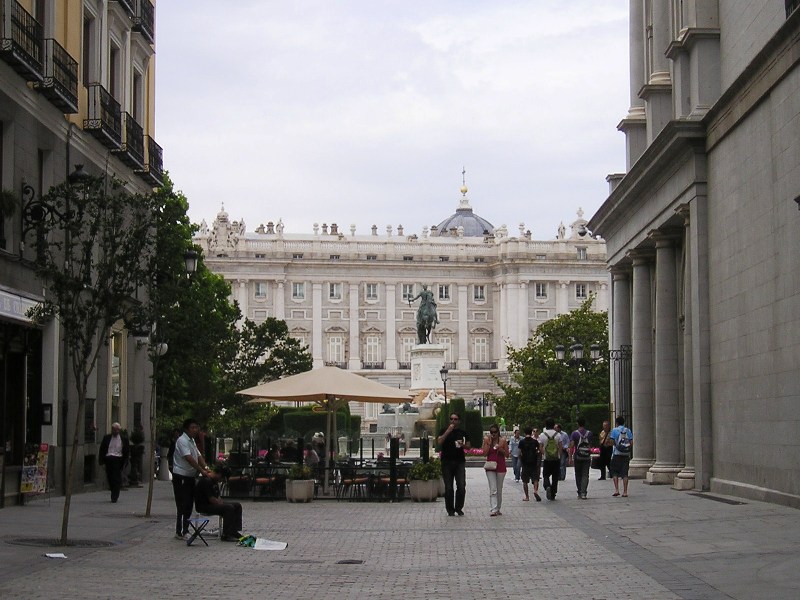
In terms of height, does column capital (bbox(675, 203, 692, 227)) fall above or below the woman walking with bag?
above

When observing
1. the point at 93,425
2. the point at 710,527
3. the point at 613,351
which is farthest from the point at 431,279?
the point at 710,527

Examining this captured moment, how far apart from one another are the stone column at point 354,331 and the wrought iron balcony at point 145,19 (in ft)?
357

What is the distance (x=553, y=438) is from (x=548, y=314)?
4620 inches

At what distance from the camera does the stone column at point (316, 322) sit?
144125mm

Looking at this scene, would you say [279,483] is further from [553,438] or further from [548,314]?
[548,314]

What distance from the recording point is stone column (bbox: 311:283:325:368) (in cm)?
14412

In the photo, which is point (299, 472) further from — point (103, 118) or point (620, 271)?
point (620, 271)

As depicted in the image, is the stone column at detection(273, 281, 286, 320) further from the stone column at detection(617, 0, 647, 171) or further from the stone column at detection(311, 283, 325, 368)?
the stone column at detection(617, 0, 647, 171)

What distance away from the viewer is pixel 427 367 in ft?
279

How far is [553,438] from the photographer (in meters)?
27.7

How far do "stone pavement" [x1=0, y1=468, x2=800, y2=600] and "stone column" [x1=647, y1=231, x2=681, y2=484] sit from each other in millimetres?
6730

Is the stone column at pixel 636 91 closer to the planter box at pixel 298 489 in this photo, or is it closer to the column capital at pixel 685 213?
the column capital at pixel 685 213

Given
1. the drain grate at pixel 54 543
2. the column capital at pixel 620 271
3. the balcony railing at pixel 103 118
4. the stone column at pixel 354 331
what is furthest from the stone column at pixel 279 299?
the drain grate at pixel 54 543

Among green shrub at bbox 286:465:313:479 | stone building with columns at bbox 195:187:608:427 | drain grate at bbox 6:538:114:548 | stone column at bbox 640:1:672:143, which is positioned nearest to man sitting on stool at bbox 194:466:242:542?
drain grate at bbox 6:538:114:548
